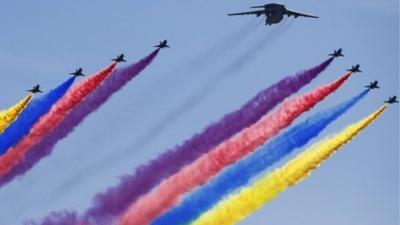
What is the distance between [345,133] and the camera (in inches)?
3996

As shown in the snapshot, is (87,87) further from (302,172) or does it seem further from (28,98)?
(302,172)

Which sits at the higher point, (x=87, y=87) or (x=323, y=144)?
(x=87, y=87)

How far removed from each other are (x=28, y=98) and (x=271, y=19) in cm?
2144

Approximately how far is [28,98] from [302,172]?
22.9 meters

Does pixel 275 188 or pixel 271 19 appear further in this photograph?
pixel 271 19

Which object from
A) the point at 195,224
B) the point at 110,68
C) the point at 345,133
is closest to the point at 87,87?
the point at 110,68

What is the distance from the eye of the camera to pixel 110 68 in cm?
10438

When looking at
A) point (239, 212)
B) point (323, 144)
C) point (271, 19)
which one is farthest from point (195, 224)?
point (271, 19)

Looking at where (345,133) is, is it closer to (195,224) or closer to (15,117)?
(195,224)

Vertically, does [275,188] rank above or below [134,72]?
below

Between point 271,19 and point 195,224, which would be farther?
point 271,19

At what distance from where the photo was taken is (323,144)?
101 metres

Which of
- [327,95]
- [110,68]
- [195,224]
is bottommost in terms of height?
[195,224]

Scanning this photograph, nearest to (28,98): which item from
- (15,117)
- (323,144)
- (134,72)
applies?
(15,117)
